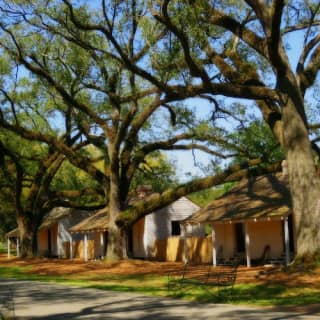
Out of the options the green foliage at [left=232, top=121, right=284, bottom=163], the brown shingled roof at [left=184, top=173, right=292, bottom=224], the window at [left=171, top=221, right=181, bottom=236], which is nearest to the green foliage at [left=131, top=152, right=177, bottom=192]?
the window at [left=171, top=221, right=181, bottom=236]

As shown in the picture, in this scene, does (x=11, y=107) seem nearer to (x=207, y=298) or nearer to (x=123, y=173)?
(x=123, y=173)

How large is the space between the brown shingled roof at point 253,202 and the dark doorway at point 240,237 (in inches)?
59.3

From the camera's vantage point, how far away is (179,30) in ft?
65.4

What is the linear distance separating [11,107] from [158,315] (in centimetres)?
2816

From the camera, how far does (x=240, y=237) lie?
32125mm

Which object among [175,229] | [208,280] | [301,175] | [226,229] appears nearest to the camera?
[208,280]

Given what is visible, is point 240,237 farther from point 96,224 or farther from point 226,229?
point 96,224

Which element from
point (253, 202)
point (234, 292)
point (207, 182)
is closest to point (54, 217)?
point (207, 182)

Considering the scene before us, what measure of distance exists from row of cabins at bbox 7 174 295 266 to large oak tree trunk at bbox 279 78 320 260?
16.1 ft

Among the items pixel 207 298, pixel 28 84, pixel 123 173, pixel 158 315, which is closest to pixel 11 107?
pixel 28 84

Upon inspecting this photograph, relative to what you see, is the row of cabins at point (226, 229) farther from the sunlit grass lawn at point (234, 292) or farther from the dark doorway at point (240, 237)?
the sunlit grass lawn at point (234, 292)

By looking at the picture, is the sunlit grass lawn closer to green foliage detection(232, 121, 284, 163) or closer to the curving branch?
the curving branch

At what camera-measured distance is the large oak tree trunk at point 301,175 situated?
21.3m

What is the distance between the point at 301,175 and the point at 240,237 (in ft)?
36.6
